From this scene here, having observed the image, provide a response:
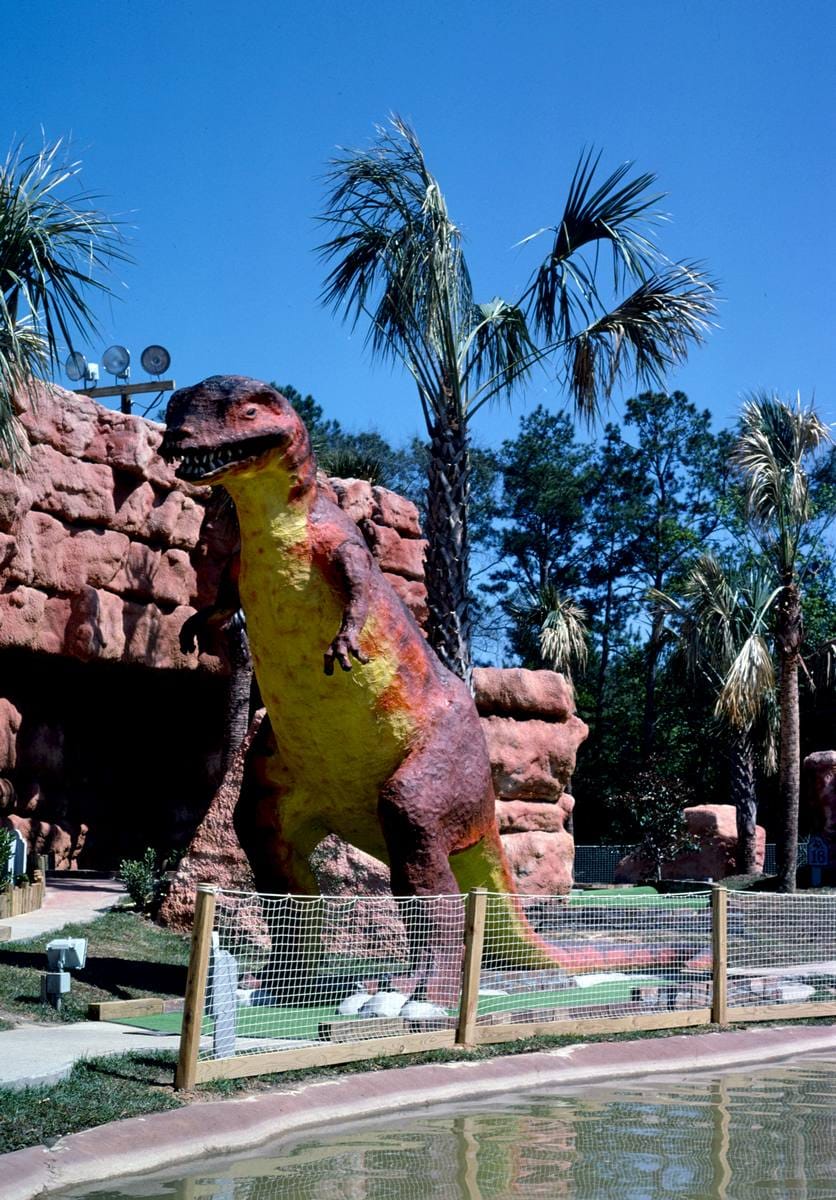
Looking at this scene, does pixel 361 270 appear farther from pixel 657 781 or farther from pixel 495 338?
pixel 657 781

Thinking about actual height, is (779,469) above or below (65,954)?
above

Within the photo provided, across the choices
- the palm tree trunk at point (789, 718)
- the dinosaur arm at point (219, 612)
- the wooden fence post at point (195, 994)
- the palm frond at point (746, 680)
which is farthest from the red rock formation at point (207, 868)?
the palm tree trunk at point (789, 718)

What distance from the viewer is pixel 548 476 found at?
37.8 meters

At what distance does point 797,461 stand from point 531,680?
4.67 meters

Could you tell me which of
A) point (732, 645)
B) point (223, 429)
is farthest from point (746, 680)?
point (223, 429)

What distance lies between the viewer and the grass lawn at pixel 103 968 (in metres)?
6.69

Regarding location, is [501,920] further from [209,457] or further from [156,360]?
[156,360]

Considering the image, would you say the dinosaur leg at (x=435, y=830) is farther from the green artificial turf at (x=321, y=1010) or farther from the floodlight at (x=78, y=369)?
the floodlight at (x=78, y=369)

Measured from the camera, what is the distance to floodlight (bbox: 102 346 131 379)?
1972 centimetres

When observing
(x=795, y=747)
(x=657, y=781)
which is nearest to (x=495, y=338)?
(x=795, y=747)

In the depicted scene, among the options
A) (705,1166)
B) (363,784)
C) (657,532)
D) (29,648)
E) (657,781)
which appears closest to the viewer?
(705,1166)

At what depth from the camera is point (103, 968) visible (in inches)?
315

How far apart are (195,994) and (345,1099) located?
0.73 metres

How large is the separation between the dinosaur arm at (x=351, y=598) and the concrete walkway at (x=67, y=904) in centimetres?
358
